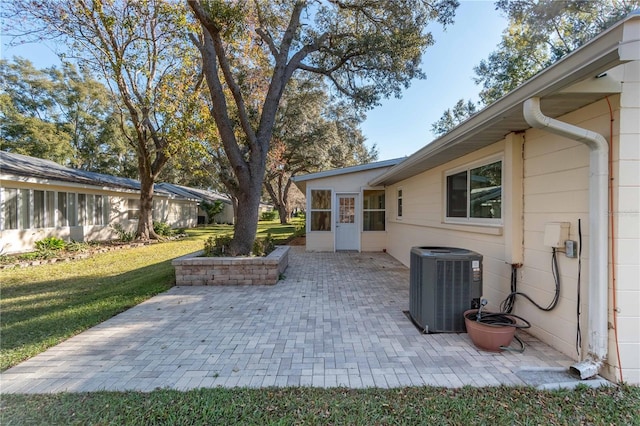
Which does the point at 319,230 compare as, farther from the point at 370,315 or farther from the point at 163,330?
the point at 163,330

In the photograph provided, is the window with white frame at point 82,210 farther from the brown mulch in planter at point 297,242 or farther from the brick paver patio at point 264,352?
the brick paver patio at point 264,352

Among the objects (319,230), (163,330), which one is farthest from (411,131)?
(163,330)

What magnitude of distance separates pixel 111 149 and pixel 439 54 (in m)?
29.4

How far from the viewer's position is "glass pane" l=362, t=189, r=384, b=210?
1066 centimetres

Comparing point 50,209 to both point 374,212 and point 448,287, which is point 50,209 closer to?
point 374,212

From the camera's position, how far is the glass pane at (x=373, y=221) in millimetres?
10727

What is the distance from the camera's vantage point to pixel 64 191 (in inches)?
438

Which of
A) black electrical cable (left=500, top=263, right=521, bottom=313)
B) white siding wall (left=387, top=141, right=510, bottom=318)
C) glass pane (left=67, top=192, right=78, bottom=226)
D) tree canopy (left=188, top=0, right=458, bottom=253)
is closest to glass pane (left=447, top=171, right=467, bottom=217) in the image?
white siding wall (left=387, top=141, right=510, bottom=318)

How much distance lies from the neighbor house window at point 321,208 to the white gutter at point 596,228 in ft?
26.8

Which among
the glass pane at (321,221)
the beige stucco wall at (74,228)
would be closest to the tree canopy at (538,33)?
the glass pane at (321,221)

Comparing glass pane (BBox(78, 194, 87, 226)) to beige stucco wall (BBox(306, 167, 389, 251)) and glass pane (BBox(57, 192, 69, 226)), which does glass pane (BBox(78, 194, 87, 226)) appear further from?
beige stucco wall (BBox(306, 167, 389, 251))

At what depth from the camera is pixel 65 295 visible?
17.6ft

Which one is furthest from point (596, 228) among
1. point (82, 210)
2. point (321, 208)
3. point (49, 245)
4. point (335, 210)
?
point (82, 210)

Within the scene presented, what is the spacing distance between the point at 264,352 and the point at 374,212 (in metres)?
8.19
